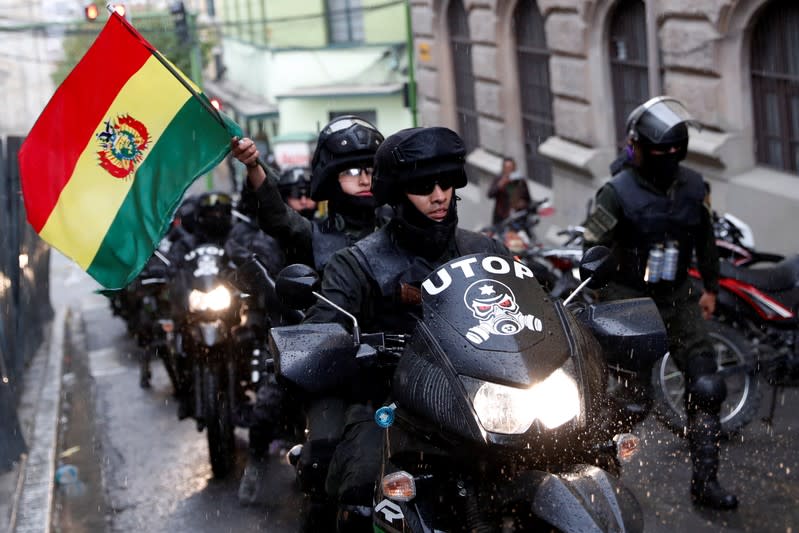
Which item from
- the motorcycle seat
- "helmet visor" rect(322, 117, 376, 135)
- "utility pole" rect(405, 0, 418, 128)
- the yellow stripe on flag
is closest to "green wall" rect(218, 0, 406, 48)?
"utility pole" rect(405, 0, 418, 128)

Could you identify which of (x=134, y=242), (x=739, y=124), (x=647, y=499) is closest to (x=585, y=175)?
(x=739, y=124)

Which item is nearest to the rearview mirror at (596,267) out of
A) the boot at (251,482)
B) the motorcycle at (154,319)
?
the boot at (251,482)

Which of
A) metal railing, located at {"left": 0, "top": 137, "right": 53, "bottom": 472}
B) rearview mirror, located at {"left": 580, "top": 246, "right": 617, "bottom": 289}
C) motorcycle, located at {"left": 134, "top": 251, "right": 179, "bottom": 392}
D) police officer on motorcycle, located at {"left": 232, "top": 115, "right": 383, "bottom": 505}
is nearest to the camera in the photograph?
rearview mirror, located at {"left": 580, "top": 246, "right": 617, "bottom": 289}

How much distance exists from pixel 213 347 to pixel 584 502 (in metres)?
4.96

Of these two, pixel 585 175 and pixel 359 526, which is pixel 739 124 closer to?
pixel 585 175

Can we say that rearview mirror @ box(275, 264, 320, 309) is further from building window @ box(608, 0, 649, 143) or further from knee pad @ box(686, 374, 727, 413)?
building window @ box(608, 0, 649, 143)

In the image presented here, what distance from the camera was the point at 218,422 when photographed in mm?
7805

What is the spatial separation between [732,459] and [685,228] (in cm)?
139

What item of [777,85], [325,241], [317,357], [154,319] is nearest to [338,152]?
[325,241]

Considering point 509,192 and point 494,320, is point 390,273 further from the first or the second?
point 509,192

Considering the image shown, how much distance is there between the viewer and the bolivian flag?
16.9ft

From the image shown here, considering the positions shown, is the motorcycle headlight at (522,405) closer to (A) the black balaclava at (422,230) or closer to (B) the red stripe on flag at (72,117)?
(A) the black balaclava at (422,230)

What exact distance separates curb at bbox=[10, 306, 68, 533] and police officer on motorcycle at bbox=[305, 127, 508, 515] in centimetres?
324

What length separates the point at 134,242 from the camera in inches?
206
